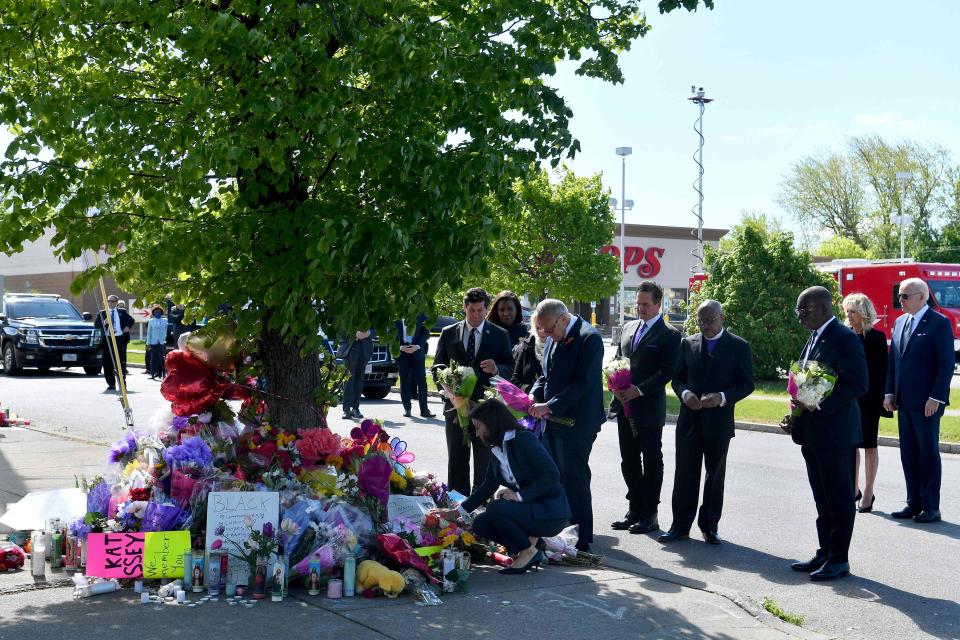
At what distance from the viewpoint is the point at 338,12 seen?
652 centimetres

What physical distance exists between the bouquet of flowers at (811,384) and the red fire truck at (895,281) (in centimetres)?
2735

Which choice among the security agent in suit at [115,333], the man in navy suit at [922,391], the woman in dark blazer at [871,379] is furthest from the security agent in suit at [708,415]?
the security agent in suit at [115,333]

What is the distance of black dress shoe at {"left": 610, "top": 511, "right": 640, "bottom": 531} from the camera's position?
28.3ft

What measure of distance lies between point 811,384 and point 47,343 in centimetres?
2298

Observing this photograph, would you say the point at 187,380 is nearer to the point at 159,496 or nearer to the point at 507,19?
the point at 159,496

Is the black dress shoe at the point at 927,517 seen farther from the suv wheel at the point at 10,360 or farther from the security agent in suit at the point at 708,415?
the suv wheel at the point at 10,360

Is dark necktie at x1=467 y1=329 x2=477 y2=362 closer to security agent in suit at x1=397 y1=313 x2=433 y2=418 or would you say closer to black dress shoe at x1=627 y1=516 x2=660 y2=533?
black dress shoe at x1=627 y1=516 x2=660 y2=533

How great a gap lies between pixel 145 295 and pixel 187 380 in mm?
709

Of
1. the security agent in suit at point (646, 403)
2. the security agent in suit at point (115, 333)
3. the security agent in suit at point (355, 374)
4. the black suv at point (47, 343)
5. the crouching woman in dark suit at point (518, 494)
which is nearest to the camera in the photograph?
the crouching woman in dark suit at point (518, 494)

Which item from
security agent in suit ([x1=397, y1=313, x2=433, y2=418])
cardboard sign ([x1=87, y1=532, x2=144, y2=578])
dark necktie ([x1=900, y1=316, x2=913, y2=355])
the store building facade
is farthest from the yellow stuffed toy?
the store building facade

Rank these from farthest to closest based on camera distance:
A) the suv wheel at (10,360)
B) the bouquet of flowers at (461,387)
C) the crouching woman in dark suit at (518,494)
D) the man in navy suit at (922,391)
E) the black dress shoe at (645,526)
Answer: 1. the suv wheel at (10,360)
2. the man in navy suit at (922,391)
3. the black dress shoe at (645,526)
4. the bouquet of flowers at (461,387)
5. the crouching woman in dark suit at (518,494)

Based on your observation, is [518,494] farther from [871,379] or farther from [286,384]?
[871,379]

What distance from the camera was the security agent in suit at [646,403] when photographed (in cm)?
839

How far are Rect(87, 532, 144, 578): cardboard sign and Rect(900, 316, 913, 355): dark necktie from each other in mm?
6738
